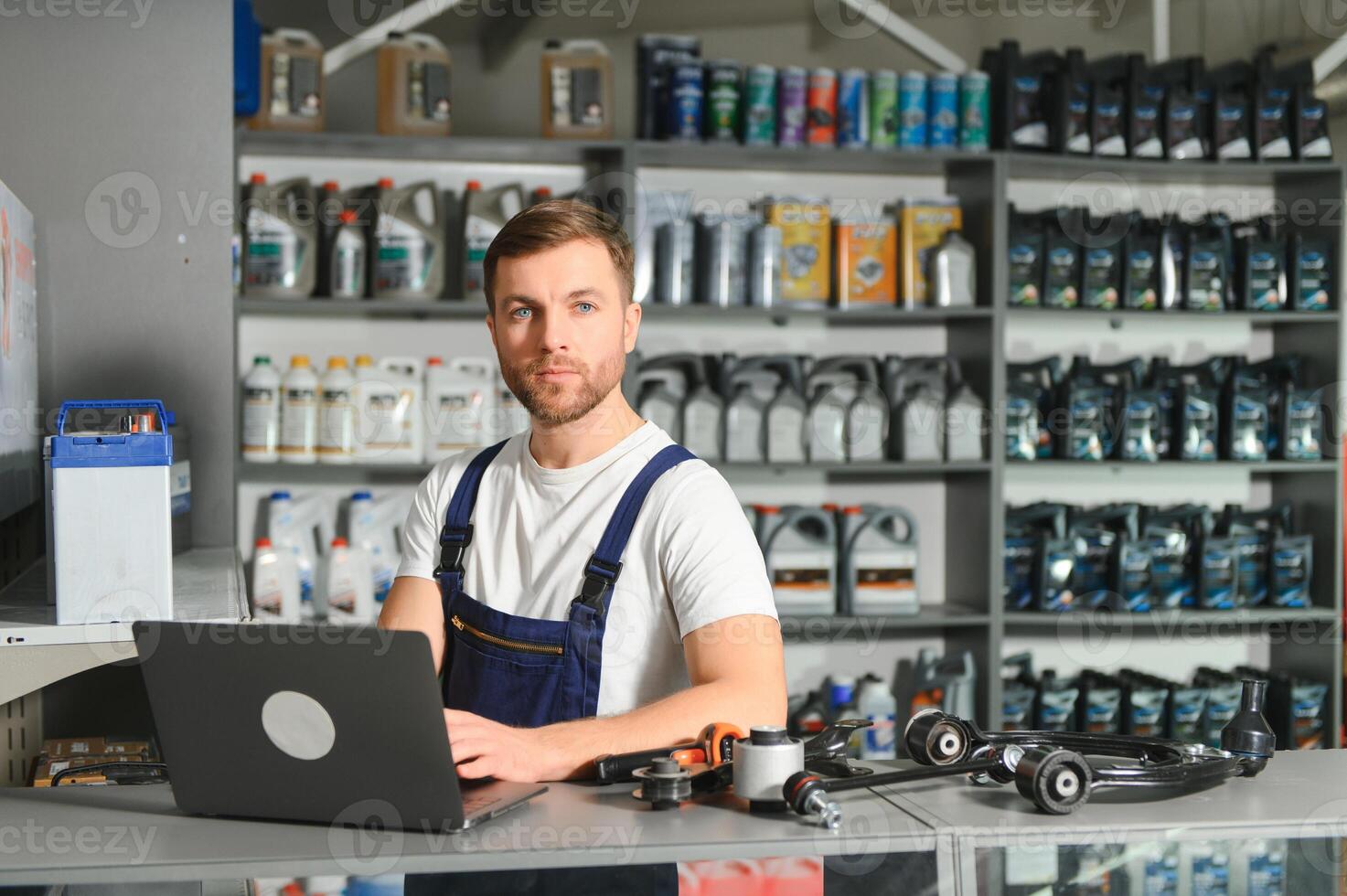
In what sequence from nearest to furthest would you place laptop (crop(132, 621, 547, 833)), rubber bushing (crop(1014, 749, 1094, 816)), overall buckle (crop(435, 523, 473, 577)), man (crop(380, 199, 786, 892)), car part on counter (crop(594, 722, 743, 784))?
laptop (crop(132, 621, 547, 833)) → rubber bushing (crop(1014, 749, 1094, 816)) → car part on counter (crop(594, 722, 743, 784)) → man (crop(380, 199, 786, 892)) → overall buckle (crop(435, 523, 473, 577))

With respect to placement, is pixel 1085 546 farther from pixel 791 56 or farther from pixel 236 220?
pixel 236 220

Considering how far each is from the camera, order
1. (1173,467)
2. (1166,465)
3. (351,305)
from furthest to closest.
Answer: (1173,467)
(1166,465)
(351,305)

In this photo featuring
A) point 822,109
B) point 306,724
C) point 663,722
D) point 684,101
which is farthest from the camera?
point 822,109

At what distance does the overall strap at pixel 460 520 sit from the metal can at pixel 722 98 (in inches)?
89.4

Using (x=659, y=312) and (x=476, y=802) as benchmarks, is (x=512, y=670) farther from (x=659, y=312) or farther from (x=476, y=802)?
(x=659, y=312)

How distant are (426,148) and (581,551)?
246 cm

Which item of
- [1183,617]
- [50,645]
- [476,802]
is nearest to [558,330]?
[476,802]

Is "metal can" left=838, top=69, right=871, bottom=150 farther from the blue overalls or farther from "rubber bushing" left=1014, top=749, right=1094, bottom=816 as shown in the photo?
"rubber bushing" left=1014, top=749, right=1094, bottom=816

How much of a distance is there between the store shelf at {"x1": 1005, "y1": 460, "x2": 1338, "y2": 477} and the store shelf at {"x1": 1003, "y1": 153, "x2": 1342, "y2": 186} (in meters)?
0.95

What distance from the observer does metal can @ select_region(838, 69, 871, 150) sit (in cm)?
401

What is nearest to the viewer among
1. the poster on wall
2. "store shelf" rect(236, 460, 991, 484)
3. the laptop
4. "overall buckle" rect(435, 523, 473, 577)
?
the laptop

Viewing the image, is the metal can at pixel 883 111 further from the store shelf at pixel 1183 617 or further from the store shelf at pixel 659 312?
the store shelf at pixel 1183 617

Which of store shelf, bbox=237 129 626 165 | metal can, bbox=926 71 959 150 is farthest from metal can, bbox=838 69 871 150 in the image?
store shelf, bbox=237 129 626 165

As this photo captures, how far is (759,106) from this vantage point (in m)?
3.94
